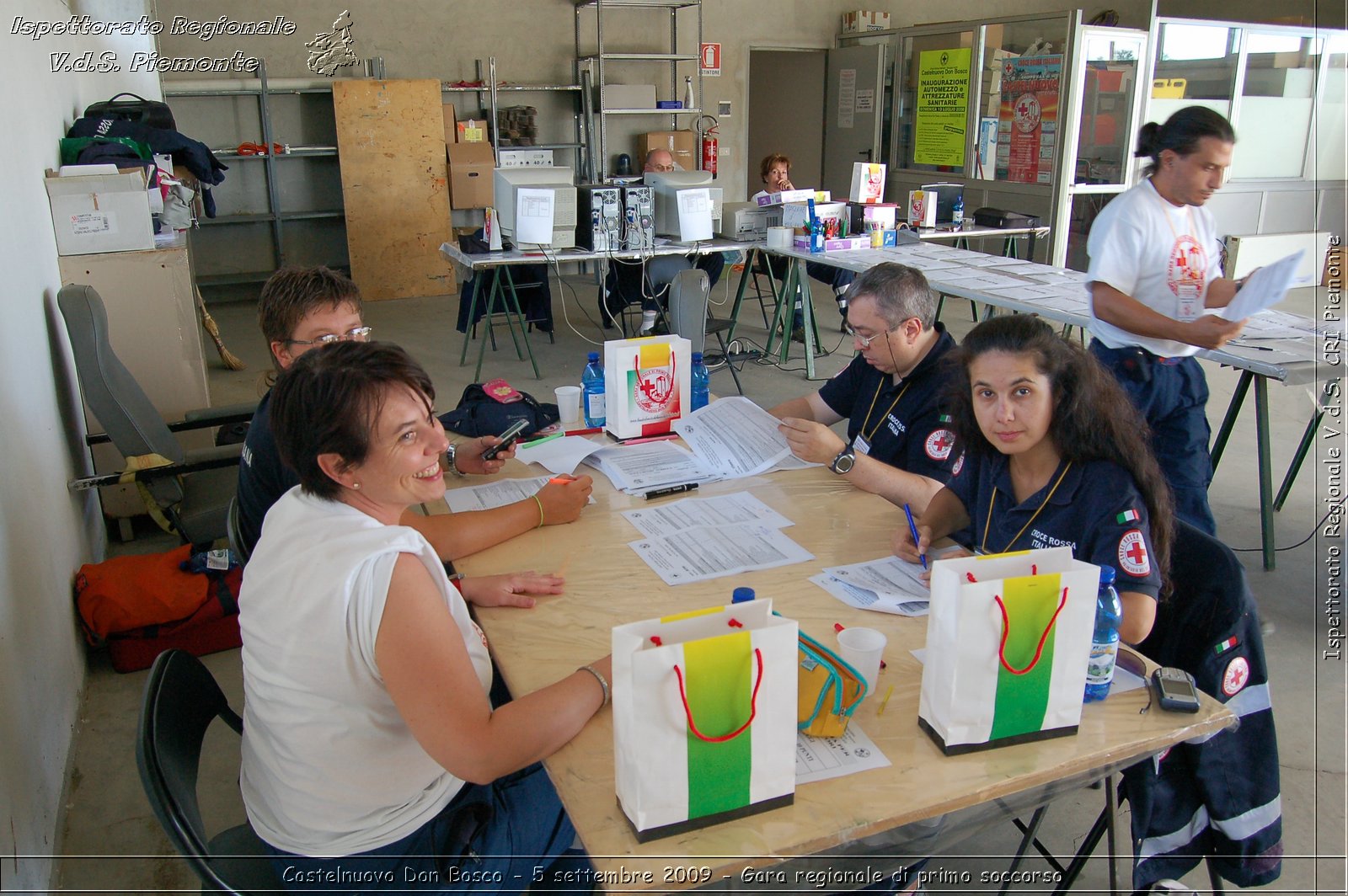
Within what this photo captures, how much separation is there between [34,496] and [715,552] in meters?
1.84

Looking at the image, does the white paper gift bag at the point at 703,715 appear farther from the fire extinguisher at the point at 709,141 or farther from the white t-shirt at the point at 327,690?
the fire extinguisher at the point at 709,141

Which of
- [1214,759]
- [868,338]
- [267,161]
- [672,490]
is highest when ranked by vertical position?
[267,161]

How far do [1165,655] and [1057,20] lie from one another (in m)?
7.11

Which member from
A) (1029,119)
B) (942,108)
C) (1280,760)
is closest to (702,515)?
(1280,760)

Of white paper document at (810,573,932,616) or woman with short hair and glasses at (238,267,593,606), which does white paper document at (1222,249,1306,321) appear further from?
woman with short hair and glasses at (238,267,593,606)

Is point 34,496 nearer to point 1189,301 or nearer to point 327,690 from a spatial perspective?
point 327,690

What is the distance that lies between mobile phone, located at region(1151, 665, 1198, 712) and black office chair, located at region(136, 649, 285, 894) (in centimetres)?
123

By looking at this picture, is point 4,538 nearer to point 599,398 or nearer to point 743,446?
point 599,398

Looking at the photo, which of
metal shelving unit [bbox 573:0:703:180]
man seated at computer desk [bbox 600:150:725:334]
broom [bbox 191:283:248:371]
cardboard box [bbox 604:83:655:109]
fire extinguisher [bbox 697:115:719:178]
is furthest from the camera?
fire extinguisher [bbox 697:115:719:178]

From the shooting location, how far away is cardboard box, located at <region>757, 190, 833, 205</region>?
579 cm

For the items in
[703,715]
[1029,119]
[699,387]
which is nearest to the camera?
[703,715]

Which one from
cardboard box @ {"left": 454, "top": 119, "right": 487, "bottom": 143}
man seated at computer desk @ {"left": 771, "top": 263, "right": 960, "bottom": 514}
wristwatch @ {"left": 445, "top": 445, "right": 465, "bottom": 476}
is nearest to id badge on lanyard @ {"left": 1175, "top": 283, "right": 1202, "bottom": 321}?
man seated at computer desk @ {"left": 771, "top": 263, "right": 960, "bottom": 514}

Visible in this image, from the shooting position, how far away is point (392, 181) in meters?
7.75

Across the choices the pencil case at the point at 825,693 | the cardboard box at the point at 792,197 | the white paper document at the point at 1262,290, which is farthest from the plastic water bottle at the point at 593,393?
the cardboard box at the point at 792,197
